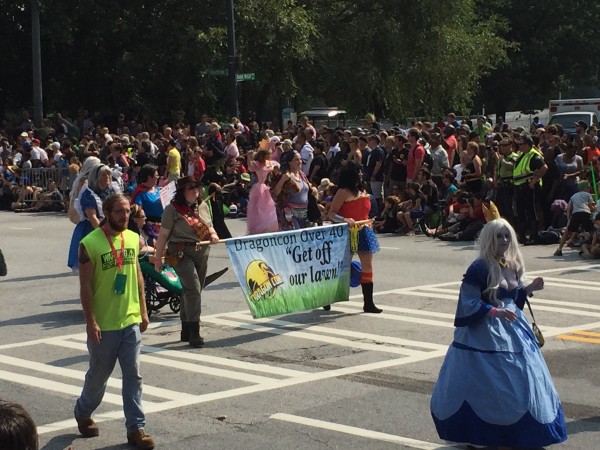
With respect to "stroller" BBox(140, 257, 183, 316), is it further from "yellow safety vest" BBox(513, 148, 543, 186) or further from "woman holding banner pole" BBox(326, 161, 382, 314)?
"yellow safety vest" BBox(513, 148, 543, 186)

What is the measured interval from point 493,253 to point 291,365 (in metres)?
3.88

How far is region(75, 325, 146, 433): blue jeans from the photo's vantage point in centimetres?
870

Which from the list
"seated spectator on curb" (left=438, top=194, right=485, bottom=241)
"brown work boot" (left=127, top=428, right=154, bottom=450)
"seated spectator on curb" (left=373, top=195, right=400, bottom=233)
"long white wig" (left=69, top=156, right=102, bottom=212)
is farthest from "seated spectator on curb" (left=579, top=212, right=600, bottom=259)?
"brown work boot" (left=127, top=428, right=154, bottom=450)

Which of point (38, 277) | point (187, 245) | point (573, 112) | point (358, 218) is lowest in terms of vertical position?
point (38, 277)

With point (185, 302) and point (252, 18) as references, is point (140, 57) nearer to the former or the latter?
point (252, 18)

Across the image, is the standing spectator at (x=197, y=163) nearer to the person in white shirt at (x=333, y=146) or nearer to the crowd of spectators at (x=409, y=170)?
the crowd of spectators at (x=409, y=170)

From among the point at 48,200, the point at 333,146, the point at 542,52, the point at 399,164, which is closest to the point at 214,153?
the point at 333,146

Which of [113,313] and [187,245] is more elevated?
[187,245]

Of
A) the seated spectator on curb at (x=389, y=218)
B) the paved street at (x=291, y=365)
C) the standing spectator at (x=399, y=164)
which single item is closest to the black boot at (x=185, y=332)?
the paved street at (x=291, y=365)

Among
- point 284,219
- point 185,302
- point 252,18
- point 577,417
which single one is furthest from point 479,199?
point 252,18

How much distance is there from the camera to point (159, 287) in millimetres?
14328

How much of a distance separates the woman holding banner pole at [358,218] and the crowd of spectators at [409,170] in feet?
4.35

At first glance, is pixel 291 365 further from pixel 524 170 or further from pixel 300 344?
pixel 524 170

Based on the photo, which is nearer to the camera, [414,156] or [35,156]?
[414,156]
